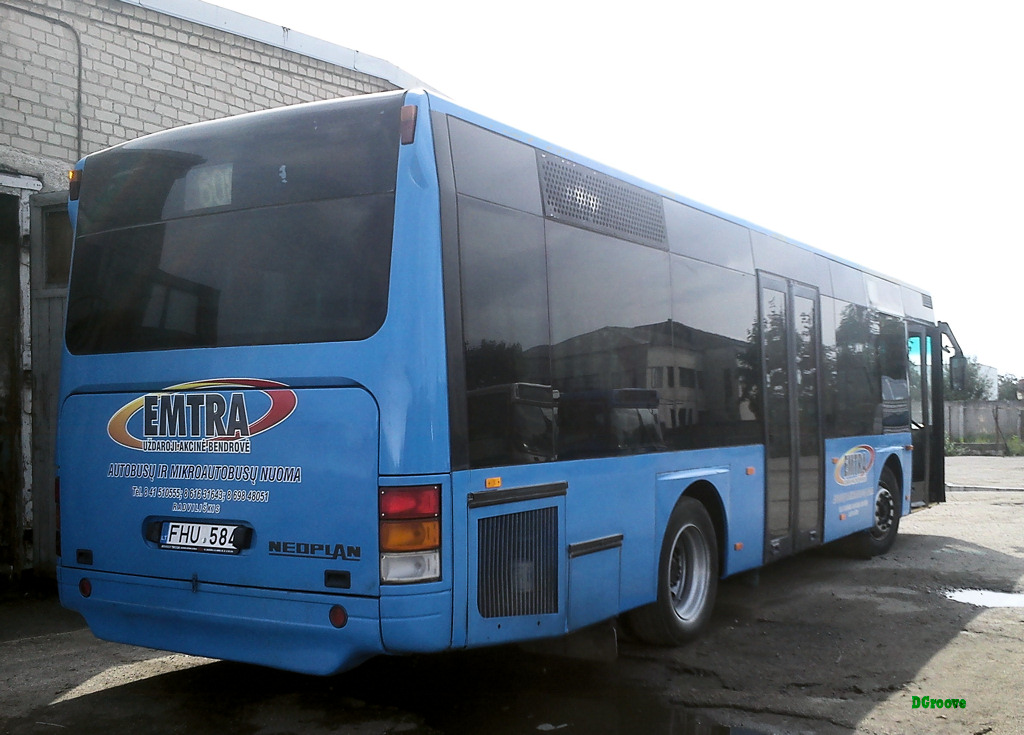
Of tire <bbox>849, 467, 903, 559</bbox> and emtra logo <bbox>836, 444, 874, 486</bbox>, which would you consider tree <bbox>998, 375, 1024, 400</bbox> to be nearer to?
tire <bbox>849, 467, 903, 559</bbox>

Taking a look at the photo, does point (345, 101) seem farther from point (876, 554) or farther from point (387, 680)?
point (876, 554)

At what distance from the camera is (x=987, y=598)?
8.23 m

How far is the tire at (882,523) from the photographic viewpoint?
1045 cm

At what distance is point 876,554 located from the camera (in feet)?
35.2

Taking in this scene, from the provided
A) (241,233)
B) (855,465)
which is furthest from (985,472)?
(241,233)

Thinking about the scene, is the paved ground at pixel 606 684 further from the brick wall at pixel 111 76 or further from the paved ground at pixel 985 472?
the paved ground at pixel 985 472

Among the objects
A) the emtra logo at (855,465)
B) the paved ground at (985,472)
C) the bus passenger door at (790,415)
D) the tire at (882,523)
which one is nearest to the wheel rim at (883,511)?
the tire at (882,523)

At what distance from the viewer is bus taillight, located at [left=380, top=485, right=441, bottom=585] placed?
14.3 ft

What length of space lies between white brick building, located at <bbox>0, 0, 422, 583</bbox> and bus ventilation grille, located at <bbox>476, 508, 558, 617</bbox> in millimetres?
5874

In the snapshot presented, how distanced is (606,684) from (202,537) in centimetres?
242

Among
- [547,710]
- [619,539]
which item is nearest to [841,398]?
[619,539]

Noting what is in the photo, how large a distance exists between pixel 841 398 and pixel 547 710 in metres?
5.34

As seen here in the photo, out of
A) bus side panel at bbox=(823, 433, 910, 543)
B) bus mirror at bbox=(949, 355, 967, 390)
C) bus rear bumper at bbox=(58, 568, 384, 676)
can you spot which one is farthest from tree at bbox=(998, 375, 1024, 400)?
bus rear bumper at bbox=(58, 568, 384, 676)

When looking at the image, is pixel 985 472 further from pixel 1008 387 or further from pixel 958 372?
pixel 1008 387
